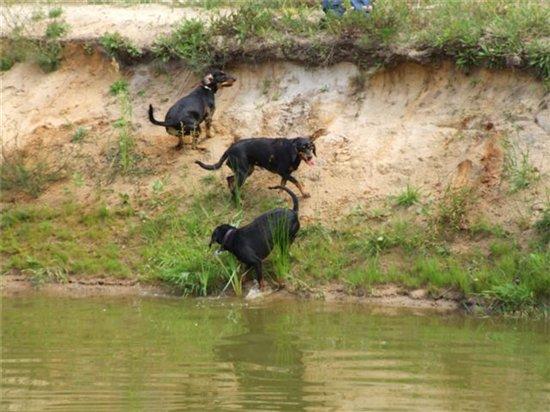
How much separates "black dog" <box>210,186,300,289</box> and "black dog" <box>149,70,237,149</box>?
6.92 feet

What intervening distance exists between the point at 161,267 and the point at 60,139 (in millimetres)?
3188

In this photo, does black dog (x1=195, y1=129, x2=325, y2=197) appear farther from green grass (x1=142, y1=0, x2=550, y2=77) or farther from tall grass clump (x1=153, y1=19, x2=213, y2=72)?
tall grass clump (x1=153, y1=19, x2=213, y2=72)

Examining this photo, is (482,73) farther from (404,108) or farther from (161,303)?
(161,303)

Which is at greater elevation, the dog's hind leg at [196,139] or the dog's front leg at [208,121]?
the dog's front leg at [208,121]

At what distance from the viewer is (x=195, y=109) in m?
14.2

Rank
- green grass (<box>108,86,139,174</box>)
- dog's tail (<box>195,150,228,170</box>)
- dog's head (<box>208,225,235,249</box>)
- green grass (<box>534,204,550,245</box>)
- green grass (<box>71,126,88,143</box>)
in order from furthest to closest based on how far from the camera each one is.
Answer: green grass (<box>71,126,88,143</box>)
green grass (<box>108,86,139,174</box>)
dog's tail (<box>195,150,228,170</box>)
dog's head (<box>208,225,235,249</box>)
green grass (<box>534,204,550,245</box>)

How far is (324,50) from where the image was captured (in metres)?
14.5

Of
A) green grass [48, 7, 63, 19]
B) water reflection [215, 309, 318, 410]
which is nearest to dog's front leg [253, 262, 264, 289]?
water reflection [215, 309, 318, 410]

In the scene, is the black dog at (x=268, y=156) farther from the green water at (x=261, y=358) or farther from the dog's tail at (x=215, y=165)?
the green water at (x=261, y=358)

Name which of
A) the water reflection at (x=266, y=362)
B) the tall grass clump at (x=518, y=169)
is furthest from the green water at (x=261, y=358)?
the tall grass clump at (x=518, y=169)

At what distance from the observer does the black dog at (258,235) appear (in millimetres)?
12391

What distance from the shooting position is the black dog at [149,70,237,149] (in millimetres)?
14219

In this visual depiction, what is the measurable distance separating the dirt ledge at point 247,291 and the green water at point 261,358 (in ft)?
0.93

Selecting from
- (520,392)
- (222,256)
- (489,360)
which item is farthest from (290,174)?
(520,392)
